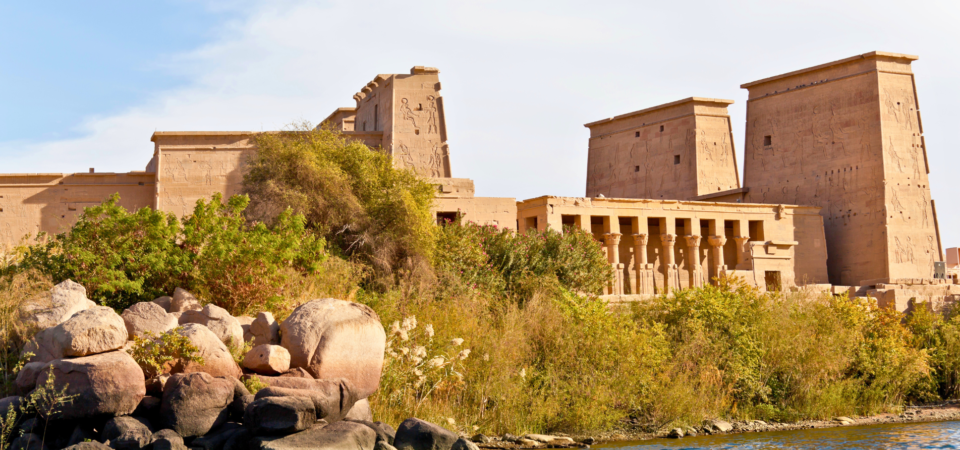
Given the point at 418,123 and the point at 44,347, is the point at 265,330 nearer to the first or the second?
the point at 44,347

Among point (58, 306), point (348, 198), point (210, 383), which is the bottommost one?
point (210, 383)

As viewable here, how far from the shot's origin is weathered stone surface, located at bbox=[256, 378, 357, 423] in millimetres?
10789

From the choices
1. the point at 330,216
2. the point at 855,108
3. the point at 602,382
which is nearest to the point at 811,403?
the point at 602,382

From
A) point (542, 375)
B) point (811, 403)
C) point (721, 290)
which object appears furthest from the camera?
point (721, 290)

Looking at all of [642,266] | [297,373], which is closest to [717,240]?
[642,266]

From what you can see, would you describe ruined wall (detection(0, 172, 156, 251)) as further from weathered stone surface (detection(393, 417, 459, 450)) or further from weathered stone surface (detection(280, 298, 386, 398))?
weathered stone surface (detection(393, 417, 459, 450))

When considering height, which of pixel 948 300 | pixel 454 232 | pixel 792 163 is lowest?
A: pixel 948 300

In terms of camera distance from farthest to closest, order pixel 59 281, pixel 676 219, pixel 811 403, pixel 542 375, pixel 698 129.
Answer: pixel 698 129
pixel 676 219
pixel 811 403
pixel 542 375
pixel 59 281

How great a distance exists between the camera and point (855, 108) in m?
29.9

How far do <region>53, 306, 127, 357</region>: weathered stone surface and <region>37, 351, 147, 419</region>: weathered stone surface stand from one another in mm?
158

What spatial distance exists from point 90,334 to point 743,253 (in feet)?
66.8

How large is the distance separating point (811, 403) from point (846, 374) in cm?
225

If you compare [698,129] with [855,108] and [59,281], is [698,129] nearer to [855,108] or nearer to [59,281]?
[855,108]

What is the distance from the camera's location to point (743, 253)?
89.6 feet
